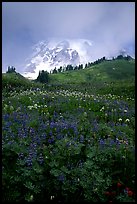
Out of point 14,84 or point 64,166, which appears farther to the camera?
point 14,84

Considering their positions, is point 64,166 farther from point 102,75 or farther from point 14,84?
point 102,75

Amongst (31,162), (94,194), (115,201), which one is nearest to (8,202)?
(31,162)

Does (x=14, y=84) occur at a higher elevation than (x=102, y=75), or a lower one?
lower

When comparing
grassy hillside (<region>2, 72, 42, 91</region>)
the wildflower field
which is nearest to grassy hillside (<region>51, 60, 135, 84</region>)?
grassy hillside (<region>2, 72, 42, 91</region>)

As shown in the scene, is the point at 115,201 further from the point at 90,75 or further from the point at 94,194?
the point at 90,75

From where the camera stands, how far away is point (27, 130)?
27.6ft

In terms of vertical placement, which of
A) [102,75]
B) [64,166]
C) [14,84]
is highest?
[102,75]

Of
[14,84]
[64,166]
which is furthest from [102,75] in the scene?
[64,166]

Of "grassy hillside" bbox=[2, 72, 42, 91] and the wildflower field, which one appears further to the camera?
"grassy hillside" bbox=[2, 72, 42, 91]

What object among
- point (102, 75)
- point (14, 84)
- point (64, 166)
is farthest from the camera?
point (102, 75)

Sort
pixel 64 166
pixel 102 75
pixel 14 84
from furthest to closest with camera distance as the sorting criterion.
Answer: pixel 102 75 < pixel 14 84 < pixel 64 166

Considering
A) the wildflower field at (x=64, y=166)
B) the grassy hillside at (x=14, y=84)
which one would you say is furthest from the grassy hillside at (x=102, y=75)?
the wildflower field at (x=64, y=166)

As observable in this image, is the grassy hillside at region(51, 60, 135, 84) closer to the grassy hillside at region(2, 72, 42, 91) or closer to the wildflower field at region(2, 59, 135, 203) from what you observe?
the grassy hillside at region(2, 72, 42, 91)

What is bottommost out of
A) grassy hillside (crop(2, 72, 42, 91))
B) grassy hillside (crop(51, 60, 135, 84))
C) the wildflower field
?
the wildflower field
